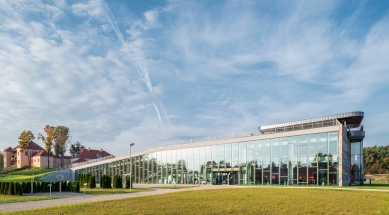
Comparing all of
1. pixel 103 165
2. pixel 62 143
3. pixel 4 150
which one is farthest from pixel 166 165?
pixel 4 150

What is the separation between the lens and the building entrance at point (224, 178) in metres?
46.5

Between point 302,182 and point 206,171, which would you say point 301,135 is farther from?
point 206,171

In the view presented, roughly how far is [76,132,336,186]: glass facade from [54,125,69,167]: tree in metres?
47.1

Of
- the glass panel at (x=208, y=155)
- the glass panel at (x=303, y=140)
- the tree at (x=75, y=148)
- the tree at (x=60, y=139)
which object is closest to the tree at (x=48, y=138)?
the tree at (x=60, y=139)

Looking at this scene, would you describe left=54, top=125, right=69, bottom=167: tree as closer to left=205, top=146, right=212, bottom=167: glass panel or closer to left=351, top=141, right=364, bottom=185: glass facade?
left=205, top=146, right=212, bottom=167: glass panel

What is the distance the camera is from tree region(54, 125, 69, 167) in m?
97.2

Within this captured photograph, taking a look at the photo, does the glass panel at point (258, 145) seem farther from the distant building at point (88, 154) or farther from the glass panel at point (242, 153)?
the distant building at point (88, 154)

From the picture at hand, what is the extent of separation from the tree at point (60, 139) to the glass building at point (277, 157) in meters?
51.9

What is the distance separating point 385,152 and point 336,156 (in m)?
69.5

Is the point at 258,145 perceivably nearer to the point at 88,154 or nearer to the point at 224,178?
the point at 224,178

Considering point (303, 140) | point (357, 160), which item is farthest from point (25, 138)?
point (357, 160)

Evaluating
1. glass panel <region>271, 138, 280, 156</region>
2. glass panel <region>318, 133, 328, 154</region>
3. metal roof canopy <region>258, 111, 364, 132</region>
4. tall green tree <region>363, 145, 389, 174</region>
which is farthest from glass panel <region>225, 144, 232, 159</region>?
tall green tree <region>363, 145, 389, 174</region>

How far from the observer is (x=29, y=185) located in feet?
96.5

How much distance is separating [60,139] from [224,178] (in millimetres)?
67702
